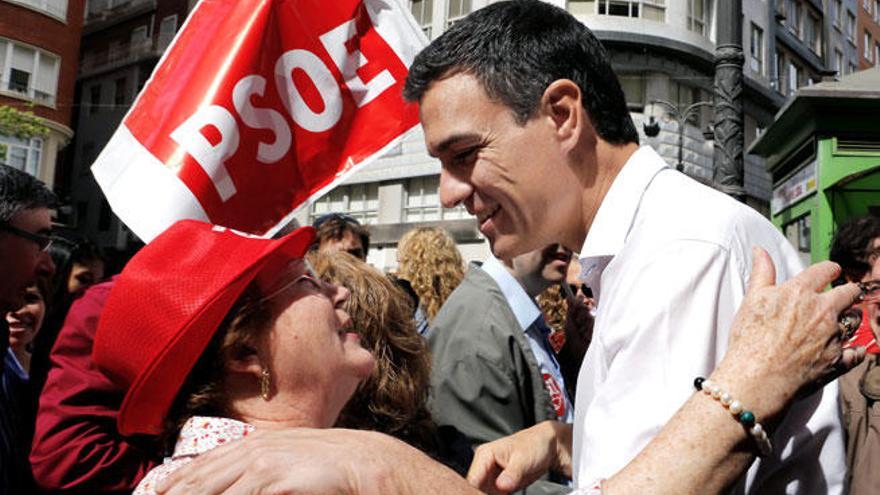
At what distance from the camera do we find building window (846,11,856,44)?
43.8 metres

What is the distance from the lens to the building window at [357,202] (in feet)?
94.1

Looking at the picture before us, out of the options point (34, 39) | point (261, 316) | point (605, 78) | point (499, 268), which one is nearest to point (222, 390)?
point (261, 316)

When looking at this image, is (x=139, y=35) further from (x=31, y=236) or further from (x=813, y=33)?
(x=31, y=236)

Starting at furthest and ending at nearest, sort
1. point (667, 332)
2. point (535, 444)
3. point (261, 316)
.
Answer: point (261, 316) < point (535, 444) < point (667, 332)

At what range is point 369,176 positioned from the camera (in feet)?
93.2

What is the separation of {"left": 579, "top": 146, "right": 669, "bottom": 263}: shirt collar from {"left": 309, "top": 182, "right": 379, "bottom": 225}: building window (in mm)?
26475

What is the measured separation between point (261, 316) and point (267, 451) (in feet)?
2.65

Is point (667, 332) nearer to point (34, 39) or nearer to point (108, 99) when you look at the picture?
point (34, 39)

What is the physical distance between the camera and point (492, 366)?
285 cm

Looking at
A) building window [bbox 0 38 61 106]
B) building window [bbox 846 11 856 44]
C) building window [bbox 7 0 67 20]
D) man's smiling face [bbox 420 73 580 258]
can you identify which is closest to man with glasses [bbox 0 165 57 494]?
man's smiling face [bbox 420 73 580 258]

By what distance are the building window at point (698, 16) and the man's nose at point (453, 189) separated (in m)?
27.3

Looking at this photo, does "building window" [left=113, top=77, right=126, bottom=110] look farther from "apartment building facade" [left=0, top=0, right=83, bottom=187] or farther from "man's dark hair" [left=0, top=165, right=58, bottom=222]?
"man's dark hair" [left=0, top=165, right=58, bottom=222]

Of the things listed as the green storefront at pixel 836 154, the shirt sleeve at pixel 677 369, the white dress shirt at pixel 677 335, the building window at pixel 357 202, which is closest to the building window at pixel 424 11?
the building window at pixel 357 202

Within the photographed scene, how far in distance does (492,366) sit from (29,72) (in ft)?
106
